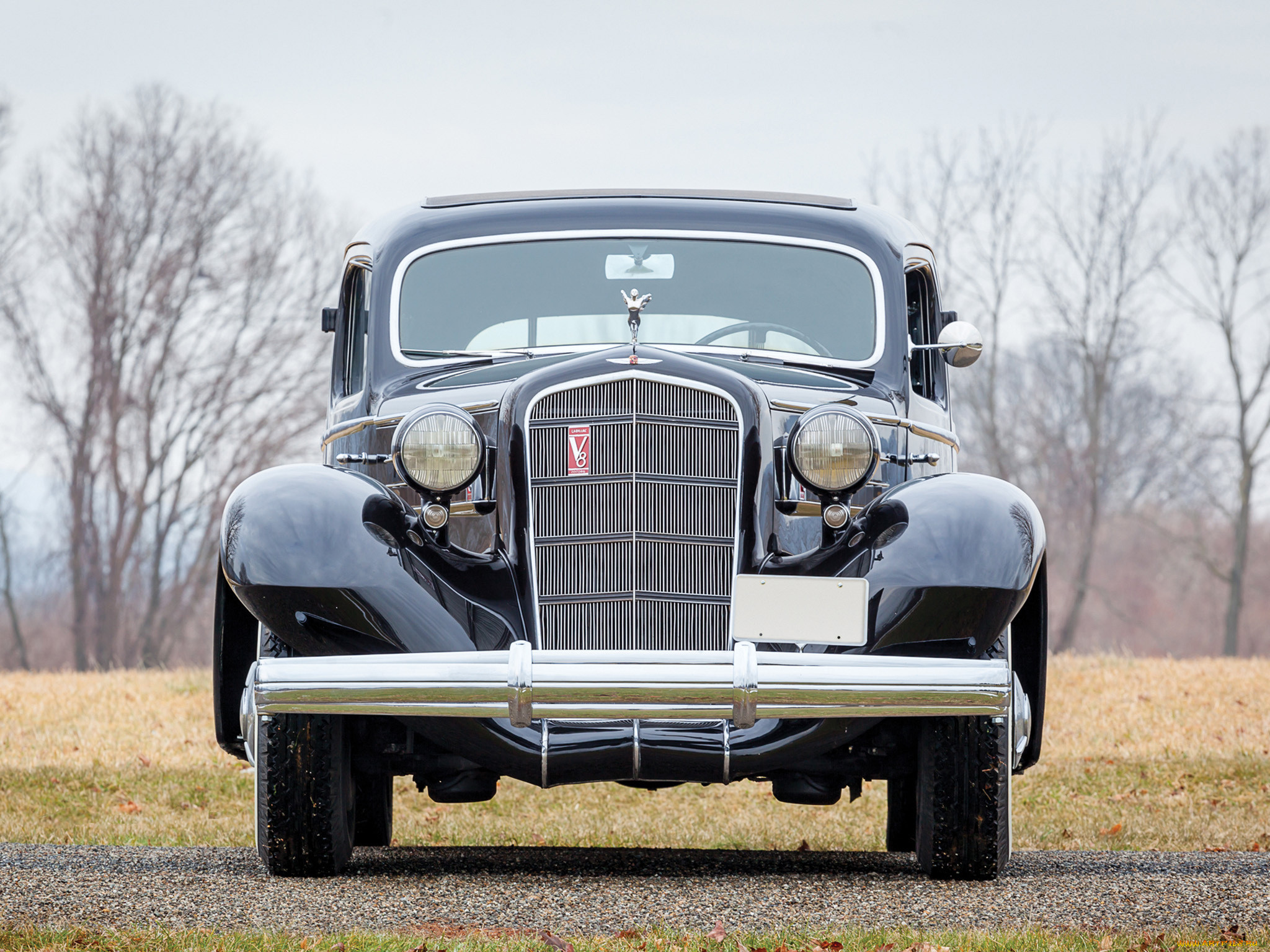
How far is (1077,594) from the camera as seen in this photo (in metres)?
31.4

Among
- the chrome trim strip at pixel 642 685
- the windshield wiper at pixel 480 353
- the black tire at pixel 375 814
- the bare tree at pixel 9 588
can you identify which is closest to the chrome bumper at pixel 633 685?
the chrome trim strip at pixel 642 685

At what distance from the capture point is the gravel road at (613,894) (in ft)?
12.1

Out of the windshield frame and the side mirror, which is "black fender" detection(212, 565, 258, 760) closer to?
the windshield frame

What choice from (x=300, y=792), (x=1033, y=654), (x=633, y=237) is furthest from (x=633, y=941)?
(x=633, y=237)

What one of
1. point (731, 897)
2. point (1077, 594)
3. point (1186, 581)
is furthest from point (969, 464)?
point (731, 897)

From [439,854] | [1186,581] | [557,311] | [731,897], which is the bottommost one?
[1186,581]

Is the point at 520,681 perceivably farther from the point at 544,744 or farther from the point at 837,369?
the point at 837,369

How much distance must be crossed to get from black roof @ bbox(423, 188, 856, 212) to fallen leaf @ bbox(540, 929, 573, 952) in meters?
3.29

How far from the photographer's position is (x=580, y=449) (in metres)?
4.47

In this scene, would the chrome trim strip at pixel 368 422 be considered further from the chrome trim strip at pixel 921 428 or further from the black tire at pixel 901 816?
the black tire at pixel 901 816

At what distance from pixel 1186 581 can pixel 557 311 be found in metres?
34.2

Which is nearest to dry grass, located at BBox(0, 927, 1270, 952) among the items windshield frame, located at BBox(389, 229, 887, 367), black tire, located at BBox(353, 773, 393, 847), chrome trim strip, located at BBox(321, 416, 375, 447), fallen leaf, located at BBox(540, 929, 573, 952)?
fallen leaf, located at BBox(540, 929, 573, 952)

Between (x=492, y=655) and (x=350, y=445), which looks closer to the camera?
(x=492, y=655)

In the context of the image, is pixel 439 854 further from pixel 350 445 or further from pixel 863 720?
pixel 863 720
